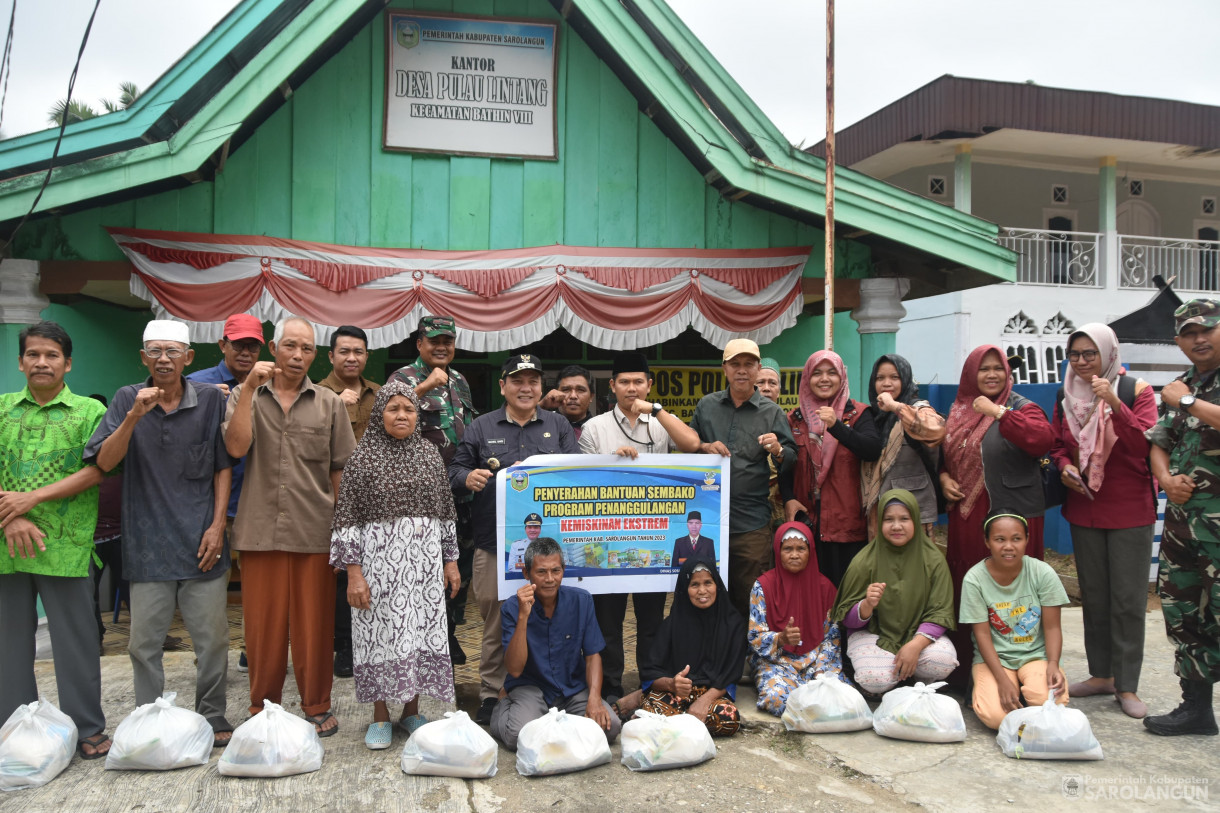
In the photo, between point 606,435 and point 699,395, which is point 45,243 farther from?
point 699,395

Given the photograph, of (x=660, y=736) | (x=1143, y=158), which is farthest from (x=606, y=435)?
(x=1143, y=158)

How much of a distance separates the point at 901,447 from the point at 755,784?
1997mm

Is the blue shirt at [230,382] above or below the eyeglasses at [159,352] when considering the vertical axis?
below

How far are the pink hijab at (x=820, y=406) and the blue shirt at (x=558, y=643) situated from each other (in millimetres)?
1604

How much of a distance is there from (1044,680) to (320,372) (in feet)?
20.7

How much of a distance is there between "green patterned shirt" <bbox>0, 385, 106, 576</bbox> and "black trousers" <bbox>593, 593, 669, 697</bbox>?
8.12ft

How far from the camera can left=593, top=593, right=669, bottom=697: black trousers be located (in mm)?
4590

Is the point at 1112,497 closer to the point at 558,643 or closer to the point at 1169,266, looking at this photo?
the point at 558,643

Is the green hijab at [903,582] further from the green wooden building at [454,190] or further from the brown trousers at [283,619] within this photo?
the brown trousers at [283,619]

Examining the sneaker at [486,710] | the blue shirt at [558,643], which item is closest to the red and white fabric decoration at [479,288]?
the blue shirt at [558,643]

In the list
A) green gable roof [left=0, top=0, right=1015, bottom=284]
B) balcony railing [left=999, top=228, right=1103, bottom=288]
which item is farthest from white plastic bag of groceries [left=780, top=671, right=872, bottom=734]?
balcony railing [left=999, top=228, right=1103, bottom=288]

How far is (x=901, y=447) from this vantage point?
15.6ft

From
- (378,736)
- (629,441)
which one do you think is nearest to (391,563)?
(378,736)

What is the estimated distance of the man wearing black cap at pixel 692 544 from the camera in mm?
4684
